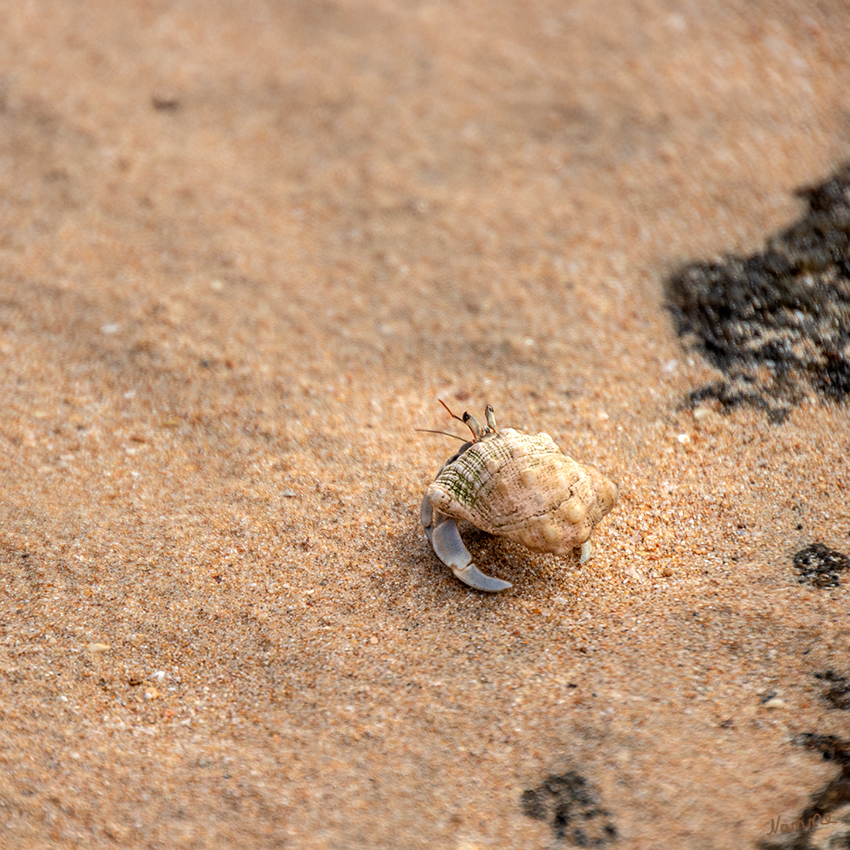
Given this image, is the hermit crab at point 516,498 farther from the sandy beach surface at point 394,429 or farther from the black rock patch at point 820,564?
the black rock patch at point 820,564

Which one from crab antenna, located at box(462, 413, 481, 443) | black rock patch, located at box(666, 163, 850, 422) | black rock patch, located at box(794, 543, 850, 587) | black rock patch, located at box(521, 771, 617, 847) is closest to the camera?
black rock patch, located at box(521, 771, 617, 847)

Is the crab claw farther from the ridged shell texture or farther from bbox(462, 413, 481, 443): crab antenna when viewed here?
bbox(462, 413, 481, 443): crab antenna

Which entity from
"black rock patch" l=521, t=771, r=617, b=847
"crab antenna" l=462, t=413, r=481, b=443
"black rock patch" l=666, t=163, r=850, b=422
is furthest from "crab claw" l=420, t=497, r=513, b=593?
"black rock patch" l=666, t=163, r=850, b=422

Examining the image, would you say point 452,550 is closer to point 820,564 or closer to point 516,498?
point 516,498

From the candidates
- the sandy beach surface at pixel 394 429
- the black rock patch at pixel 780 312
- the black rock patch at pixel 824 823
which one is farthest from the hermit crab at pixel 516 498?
the black rock patch at pixel 780 312

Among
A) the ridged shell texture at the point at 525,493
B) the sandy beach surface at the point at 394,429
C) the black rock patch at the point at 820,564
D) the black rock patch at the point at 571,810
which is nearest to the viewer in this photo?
the black rock patch at the point at 571,810

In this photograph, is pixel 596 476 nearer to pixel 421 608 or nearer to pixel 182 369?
pixel 421 608

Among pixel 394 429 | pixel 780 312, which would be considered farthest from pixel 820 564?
pixel 394 429
